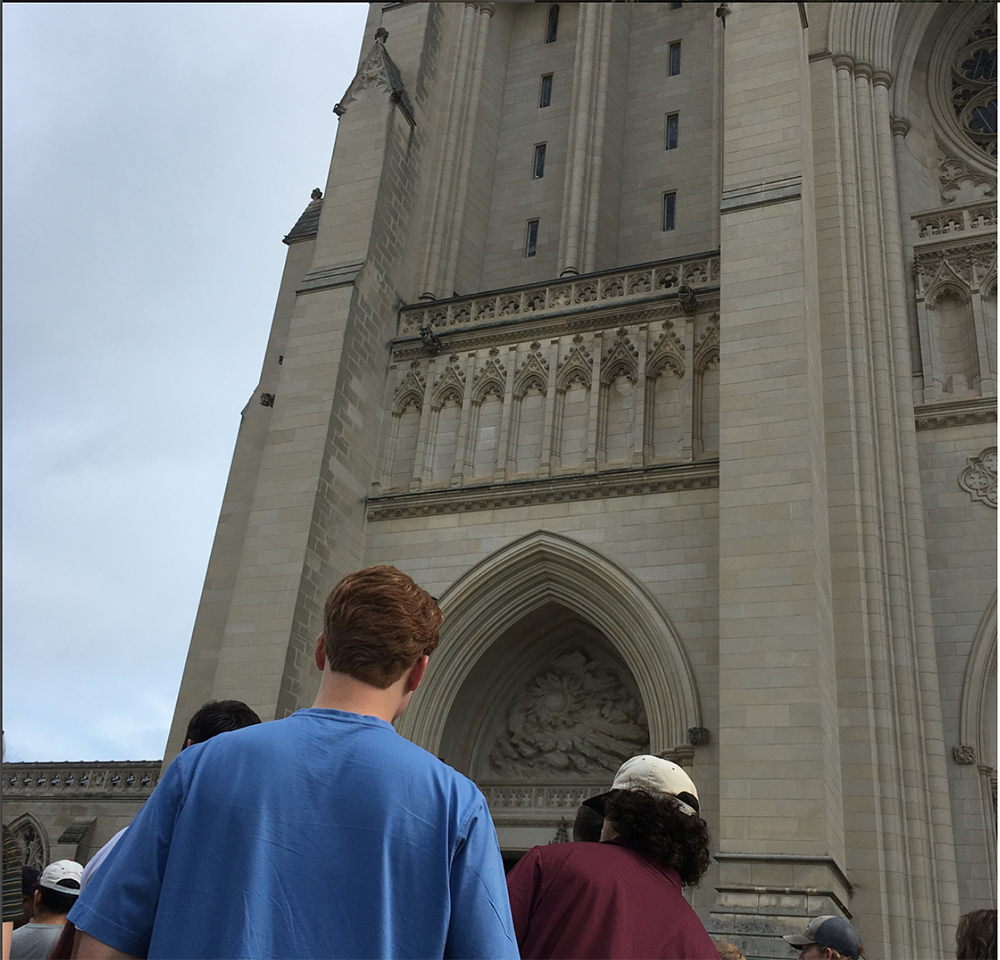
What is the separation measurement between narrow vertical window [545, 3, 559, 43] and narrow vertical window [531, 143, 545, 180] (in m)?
2.51

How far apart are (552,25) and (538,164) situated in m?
3.31

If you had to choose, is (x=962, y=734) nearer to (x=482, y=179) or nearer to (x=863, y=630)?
(x=863, y=630)

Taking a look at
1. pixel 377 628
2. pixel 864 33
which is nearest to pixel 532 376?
pixel 864 33

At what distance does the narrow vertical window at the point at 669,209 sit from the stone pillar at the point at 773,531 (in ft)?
9.85

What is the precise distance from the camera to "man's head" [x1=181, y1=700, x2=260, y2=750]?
2533mm

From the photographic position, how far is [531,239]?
16656 mm

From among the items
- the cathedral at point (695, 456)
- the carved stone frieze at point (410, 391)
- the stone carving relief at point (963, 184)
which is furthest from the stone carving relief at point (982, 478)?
the carved stone frieze at point (410, 391)

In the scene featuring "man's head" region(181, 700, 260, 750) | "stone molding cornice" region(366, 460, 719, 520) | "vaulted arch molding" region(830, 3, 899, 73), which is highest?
"vaulted arch molding" region(830, 3, 899, 73)

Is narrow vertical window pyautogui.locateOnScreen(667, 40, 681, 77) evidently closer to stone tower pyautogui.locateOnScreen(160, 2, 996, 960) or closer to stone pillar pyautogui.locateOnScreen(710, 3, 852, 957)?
stone tower pyautogui.locateOnScreen(160, 2, 996, 960)

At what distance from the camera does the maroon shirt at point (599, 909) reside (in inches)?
83.6

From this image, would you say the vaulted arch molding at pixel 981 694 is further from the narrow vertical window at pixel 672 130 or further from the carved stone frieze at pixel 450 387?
the narrow vertical window at pixel 672 130

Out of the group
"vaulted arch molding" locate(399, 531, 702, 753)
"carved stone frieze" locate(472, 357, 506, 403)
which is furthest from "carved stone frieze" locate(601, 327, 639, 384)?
"vaulted arch molding" locate(399, 531, 702, 753)

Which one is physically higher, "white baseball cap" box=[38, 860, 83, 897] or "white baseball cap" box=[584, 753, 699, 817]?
"white baseball cap" box=[584, 753, 699, 817]

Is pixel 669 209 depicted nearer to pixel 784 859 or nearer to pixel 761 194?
pixel 761 194
